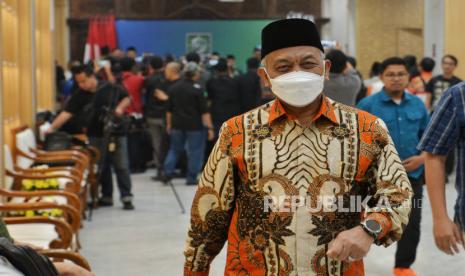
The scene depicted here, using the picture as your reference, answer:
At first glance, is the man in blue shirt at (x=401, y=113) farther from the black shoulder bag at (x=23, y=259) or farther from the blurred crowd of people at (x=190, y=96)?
the blurred crowd of people at (x=190, y=96)

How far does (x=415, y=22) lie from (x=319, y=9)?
3248mm

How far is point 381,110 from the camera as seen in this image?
6184 mm

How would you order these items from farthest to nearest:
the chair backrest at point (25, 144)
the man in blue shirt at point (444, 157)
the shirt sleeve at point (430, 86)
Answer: the shirt sleeve at point (430, 86)
the chair backrest at point (25, 144)
the man in blue shirt at point (444, 157)

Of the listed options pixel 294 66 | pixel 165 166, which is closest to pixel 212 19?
pixel 165 166

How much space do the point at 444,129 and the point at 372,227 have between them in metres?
1.29

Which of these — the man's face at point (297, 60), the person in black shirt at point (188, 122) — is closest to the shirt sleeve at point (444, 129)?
the man's face at point (297, 60)

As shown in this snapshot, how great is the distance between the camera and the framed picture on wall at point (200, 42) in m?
22.2

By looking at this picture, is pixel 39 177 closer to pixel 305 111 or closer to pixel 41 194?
pixel 41 194

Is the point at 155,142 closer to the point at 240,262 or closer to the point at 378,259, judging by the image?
the point at 378,259

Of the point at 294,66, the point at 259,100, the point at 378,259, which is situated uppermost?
the point at 294,66

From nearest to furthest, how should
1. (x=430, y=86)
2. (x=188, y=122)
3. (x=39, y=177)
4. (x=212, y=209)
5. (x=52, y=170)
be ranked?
(x=212, y=209) → (x=39, y=177) → (x=52, y=170) → (x=188, y=122) → (x=430, y=86)

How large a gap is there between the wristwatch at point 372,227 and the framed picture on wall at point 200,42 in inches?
777

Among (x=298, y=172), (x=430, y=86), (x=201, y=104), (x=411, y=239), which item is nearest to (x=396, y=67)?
(x=411, y=239)

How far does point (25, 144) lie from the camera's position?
28.6 feet
